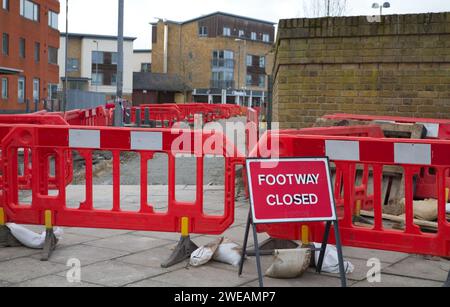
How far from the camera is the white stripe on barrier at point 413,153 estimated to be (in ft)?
15.9

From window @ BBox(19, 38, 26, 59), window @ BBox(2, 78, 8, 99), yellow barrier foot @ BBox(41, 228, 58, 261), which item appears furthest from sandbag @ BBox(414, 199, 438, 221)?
window @ BBox(19, 38, 26, 59)

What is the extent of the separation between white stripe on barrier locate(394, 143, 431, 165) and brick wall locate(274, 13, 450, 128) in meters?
4.85

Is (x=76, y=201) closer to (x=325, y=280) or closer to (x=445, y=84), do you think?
(x=325, y=280)

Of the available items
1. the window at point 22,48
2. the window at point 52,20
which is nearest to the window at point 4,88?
the window at point 22,48

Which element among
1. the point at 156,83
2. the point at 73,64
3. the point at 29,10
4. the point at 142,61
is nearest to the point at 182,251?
the point at 29,10

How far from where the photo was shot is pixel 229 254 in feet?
17.6

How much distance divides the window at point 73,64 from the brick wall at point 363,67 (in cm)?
8778

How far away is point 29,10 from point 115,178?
4979cm

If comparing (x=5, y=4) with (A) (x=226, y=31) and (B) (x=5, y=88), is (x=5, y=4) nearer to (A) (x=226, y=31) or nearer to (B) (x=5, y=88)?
(B) (x=5, y=88)

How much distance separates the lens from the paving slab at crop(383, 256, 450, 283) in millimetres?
5090

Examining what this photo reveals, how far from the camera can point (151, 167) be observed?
510 inches
